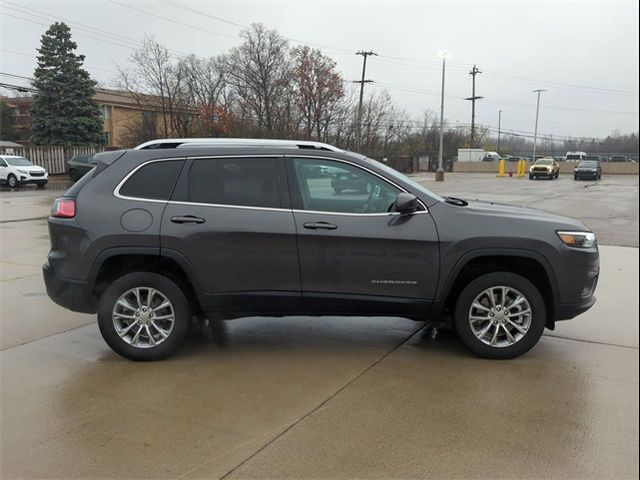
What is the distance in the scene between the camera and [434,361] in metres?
4.33

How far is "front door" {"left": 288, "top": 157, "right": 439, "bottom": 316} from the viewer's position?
13.6 feet

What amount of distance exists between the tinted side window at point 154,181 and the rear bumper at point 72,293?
2.79 feet

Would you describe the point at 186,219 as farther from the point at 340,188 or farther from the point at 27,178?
the point at 27,178

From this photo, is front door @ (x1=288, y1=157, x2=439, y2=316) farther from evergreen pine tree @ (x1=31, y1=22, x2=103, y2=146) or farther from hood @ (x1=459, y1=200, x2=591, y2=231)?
evergreen pine tree @ (x1=31, y1=22, x2=103, y2=146)

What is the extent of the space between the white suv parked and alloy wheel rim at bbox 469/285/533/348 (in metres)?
28.7

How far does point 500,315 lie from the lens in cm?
427

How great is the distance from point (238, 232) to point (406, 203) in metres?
1.37

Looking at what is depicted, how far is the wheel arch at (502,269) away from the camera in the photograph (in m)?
4.14

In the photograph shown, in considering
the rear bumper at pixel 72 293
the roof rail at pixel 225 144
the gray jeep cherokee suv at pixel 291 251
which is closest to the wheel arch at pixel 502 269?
the gray jeep cherokee suv at pixel 291 251

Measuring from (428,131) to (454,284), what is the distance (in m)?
74.3

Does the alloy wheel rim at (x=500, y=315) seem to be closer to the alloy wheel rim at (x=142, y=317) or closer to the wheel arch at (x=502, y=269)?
the wheel arch at (x=502, y=269)

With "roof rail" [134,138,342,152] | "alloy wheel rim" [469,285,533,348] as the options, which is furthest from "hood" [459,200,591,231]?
"roof rail" [134,138,342,152]

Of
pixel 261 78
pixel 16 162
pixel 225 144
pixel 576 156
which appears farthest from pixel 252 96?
pixel 576 156

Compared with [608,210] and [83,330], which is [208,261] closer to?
[83,330]
